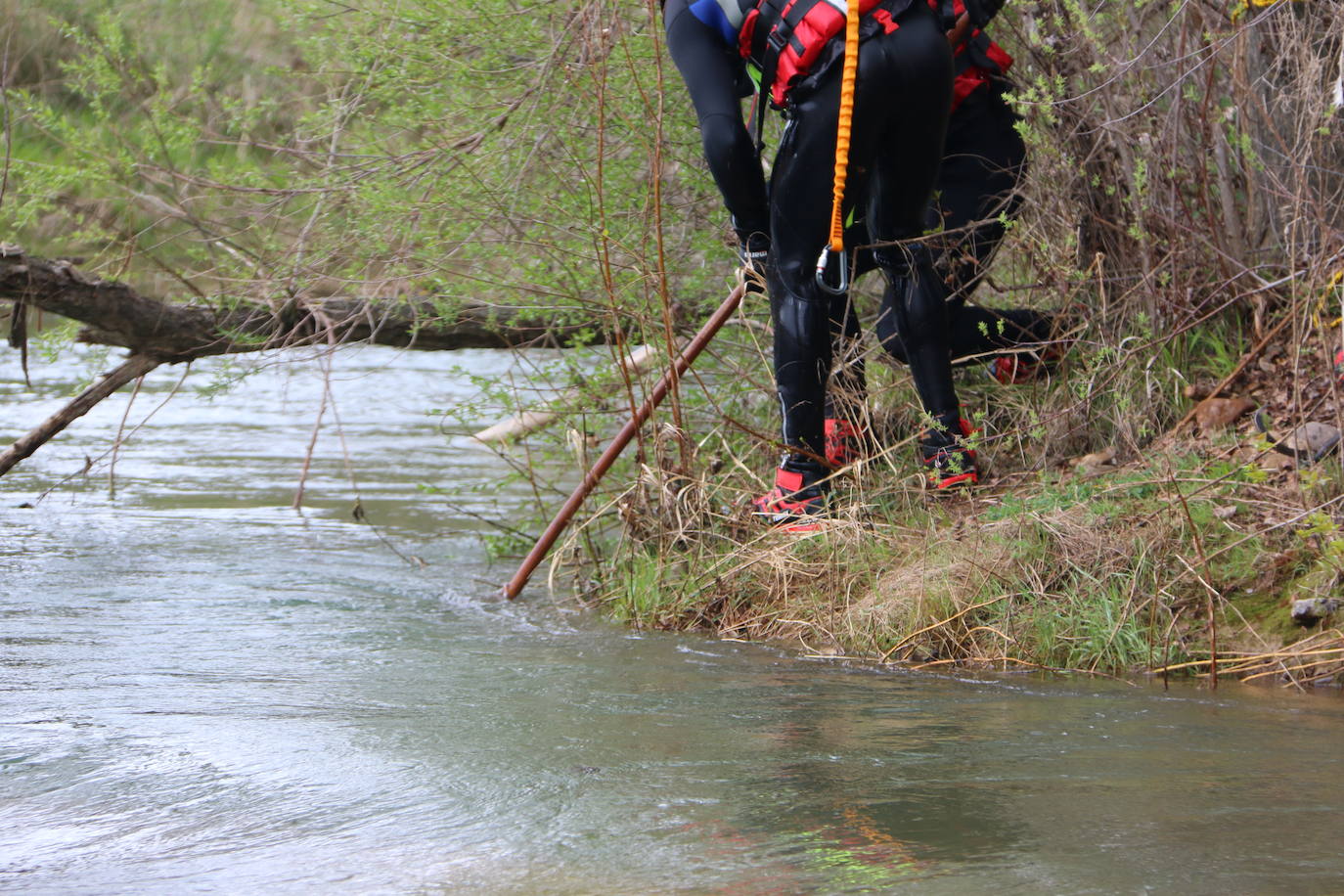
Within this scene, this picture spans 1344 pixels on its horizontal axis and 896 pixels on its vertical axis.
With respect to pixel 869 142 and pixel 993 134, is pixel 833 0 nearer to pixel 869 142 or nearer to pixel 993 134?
pixel 869 142

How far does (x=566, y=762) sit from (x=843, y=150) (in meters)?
2.01

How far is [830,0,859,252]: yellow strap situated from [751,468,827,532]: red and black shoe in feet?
2.24

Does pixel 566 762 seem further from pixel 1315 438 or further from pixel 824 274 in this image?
pixel 1315 438

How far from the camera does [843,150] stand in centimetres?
397

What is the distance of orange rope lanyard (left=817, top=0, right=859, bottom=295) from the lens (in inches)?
153

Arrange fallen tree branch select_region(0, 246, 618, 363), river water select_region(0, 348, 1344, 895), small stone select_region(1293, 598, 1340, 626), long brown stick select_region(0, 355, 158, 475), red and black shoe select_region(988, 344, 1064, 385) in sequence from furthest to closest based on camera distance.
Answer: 1. long brown stick select_region(0, 355, 158, 475)
2. fallen tree branch select_region(0, 246, 618, 363)
3. red and black shoe select_region(988, 344, 1064, 385)
4. small stone select_region(1293, 598, 1340, 626)
5. river water select_region(0, 348, 1344, 895)

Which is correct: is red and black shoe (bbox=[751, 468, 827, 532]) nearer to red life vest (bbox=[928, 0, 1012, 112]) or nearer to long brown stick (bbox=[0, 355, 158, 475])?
red life vest (bbox=[928, 0, 1012, 112])

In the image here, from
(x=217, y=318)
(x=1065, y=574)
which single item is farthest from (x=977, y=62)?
(x=217, y=318)

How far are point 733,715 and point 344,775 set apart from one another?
83 cm

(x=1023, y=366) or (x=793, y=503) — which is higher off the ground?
(x=1023, y=366)

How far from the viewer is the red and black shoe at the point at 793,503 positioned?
4191 millimetres

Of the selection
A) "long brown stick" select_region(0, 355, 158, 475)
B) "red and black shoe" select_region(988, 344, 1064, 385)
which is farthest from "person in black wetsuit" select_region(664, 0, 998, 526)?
"long brown stick" select_region(0, 355, 158, 475)

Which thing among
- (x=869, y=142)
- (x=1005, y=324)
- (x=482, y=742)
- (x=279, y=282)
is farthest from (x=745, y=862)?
(x=279, y=282)

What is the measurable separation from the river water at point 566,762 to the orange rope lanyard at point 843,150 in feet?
3.56
